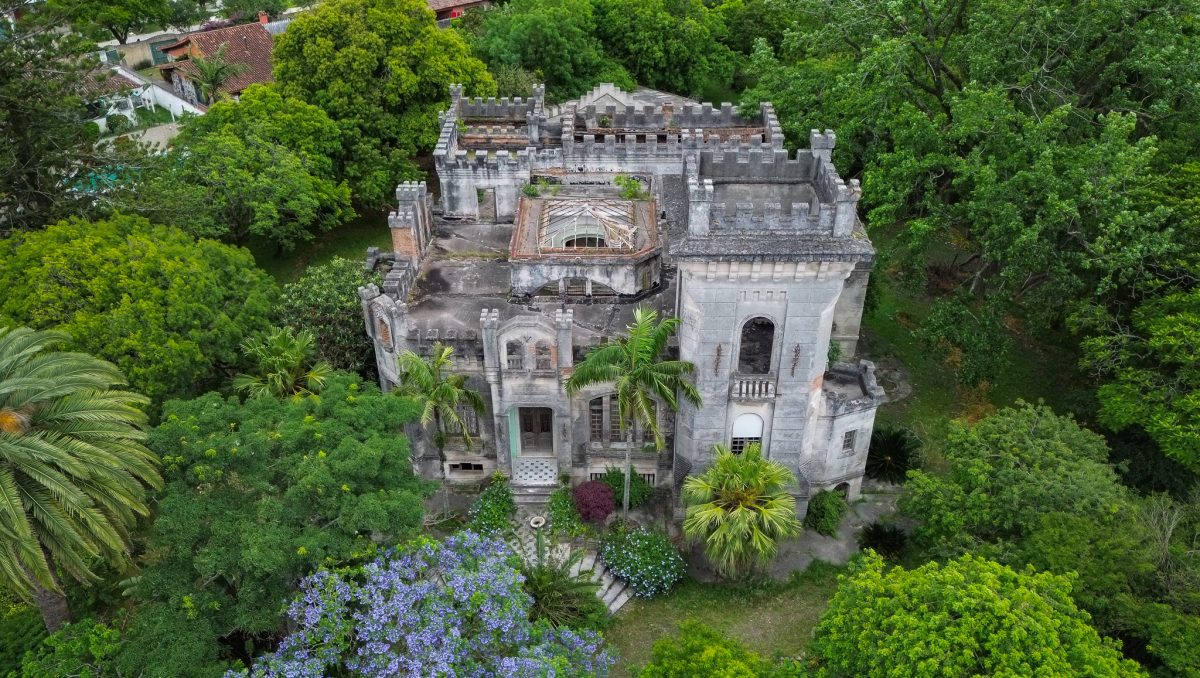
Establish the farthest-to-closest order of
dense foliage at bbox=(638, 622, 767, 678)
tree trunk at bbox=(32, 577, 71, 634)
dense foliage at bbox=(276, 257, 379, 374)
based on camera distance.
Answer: dense foliage at bbox=(276, 257, 379, 374) → tree trunk at bbox=(32, 577, 71, 634) → dense foliage at bbox=(638, 622, 767, 678)

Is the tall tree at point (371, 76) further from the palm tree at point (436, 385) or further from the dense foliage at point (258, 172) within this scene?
the palm tree at point (436, 385)

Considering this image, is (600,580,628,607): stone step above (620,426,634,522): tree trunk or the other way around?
the other way around

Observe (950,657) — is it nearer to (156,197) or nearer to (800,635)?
(800,635)

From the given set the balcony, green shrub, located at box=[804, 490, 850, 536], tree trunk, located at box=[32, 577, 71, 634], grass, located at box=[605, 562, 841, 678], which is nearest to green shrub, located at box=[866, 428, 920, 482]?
green shrub, located at box=[804, 490, 850, 536]

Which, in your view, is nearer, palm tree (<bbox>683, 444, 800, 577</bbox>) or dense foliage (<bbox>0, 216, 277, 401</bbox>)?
palm tree (<bbox>683, 444, 800, 577</bbox>)

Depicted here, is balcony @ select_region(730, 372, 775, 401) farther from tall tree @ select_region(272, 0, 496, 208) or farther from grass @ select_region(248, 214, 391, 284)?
grass @ select_region(248, 214, 391, 284)

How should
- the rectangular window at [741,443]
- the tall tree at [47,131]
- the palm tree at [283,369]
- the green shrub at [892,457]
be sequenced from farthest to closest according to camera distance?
1. the green shrub at [892,457]
2. the tall tree at [47,131]
3. the rectangular window at [741,443]
4. the palm tree at [283,369]

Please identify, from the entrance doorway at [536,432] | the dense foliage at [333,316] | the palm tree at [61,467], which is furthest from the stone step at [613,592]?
the palm tree at [61,467]
